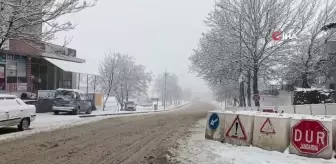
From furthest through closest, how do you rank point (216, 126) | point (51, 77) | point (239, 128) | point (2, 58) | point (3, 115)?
point (51, 77) < point (2, 58) < point (3, 115) < point (216, 126) < point (239, 128)

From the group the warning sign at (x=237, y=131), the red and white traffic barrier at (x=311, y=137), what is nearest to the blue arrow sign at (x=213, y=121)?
the warning sign at (x=237, y=131)

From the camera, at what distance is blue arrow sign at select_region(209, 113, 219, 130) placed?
13282mm

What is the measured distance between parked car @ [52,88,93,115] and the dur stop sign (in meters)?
20.1

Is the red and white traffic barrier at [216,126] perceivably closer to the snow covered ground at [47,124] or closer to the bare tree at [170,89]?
the snow covered ground at [47,124]

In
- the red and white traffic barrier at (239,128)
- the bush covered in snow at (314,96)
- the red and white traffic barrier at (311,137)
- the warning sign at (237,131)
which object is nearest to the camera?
the red and white traffic barrier at (311,137)

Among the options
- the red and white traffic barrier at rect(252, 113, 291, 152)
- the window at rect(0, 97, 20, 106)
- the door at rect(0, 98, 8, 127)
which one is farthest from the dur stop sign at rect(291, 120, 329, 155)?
the window at rect(0, 97, 20, 106)

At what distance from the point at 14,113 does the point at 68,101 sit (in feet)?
38.7

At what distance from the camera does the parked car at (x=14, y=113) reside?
1537 centimetres

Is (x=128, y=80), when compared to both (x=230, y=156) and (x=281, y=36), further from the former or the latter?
(x=230, y=156)

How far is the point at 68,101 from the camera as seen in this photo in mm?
27781

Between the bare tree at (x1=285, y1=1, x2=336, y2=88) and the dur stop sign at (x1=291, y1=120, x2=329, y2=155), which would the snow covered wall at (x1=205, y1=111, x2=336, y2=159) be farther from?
the bare tree at (x1=285, y1=1, x2=336, y2=88)

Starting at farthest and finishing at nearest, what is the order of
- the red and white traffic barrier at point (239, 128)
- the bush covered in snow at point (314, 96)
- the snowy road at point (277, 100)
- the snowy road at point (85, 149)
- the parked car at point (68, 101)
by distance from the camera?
1. the snowy road at point (277, 100)
2. the parked car at point (68, 101)
3. the bush covered in snow at point (314, 96)
4. the red and white traffic barrier at point (239, 128)
5. the snowy road at point (85, 149)

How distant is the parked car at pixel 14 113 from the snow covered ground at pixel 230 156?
295 inches

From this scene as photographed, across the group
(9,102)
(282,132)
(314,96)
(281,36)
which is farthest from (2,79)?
(281,36)
